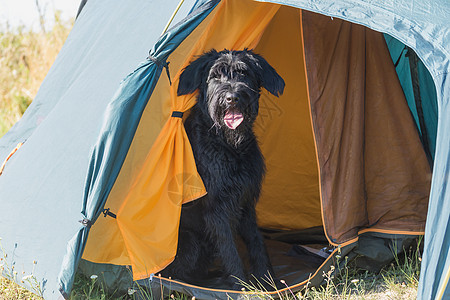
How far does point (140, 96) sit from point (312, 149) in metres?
1.92

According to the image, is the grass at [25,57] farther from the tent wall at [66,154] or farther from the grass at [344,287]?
the grass at [344,287]

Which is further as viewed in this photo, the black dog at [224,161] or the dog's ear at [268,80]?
the dog's ear at [268,80]

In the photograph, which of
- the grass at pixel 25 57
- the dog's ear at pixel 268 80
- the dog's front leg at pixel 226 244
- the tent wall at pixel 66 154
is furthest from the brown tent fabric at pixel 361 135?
the grass at pixel 25 57

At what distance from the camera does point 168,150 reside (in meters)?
3.34

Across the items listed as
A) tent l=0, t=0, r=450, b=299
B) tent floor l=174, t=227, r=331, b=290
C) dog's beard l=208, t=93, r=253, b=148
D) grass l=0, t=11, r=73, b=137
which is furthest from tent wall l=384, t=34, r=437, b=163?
grass l=0, t=11, r=73, b=137

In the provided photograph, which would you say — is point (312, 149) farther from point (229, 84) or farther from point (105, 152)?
point (105, 152)

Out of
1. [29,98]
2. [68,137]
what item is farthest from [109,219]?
[29,98]

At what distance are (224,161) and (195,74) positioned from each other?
587 millimetres

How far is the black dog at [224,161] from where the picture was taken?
3307 millimetres

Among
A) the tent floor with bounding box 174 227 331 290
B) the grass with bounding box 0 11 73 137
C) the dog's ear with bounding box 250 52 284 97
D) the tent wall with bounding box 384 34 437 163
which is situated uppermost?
the tent wall with bounding box 384 34 437 163

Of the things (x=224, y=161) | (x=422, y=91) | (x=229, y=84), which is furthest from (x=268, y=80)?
(x=422, y=91)

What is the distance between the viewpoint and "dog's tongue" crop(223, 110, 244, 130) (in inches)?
130

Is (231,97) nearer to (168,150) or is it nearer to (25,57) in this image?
(168,150)

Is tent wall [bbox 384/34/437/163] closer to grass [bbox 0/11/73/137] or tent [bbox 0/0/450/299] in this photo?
tent [bbox 0/0/450/299]
